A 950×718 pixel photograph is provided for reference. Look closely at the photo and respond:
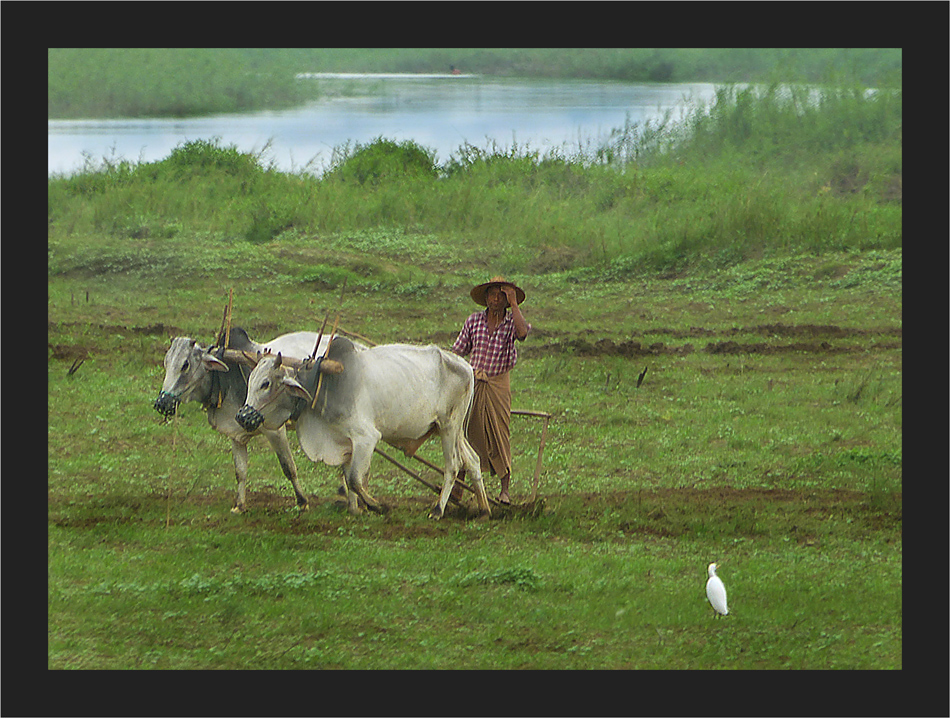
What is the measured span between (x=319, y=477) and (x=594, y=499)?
2.69 m

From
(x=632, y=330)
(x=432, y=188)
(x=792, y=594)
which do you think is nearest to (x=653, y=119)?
(x=432, y=188)

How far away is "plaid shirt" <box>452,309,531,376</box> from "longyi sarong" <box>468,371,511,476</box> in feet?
0.28

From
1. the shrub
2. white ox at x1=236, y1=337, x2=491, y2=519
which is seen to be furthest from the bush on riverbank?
white ox at x1=236, y1=337, x2=491, y2=519

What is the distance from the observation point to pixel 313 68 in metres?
29.5

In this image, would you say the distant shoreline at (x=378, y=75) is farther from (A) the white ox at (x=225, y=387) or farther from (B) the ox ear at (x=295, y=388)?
(B) the ox ear at (x=295, y=388)

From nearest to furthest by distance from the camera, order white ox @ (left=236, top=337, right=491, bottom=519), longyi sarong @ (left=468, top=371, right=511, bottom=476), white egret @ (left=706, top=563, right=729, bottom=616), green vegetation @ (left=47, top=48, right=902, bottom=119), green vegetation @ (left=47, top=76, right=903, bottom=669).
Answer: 1. white egret @ (left=706, top=563, right=729, bottom=616)
2. green vegetation @ (left=47, top=76, right=903, bottom=669)
3. white ox @ (left=236, top=337, right=491, bottom=519)
4. longyi sarong @ (left=468, top=371, right=511, bottom=476)
5. green vegetation @ (left=47, top=48, right=902, bottom=119)

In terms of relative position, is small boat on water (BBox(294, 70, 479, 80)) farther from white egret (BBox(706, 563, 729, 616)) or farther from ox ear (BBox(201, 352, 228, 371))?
white egret (BBox(706, 563, 729, 616))

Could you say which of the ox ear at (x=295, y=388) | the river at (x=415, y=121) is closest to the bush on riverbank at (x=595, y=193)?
the river at (x=415, y=121)

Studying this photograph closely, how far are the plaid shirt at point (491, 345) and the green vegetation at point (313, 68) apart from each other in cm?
1957

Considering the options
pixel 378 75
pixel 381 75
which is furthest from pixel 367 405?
pixel 378 75

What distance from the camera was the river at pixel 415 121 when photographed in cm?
2892

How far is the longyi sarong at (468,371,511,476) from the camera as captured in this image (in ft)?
34.6

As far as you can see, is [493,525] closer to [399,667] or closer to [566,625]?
[566,625]

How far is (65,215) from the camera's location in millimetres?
26156
